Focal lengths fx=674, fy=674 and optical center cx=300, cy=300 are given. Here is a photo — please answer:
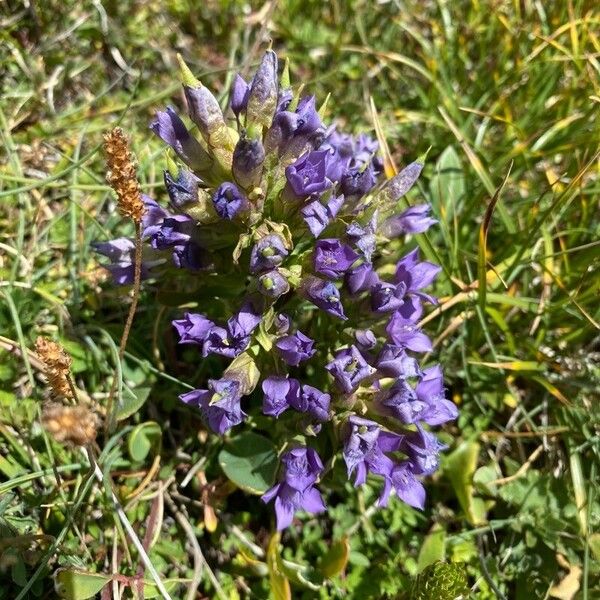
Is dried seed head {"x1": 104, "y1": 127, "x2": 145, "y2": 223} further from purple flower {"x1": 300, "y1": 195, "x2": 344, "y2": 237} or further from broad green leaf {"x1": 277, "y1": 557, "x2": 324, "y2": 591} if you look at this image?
broad green leaf {"x1": 277, "y1": 557, "x2": 324, "y2": 591}

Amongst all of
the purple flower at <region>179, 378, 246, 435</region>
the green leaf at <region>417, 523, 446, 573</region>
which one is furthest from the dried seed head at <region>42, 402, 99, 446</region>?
the green leaf at <region>417, 523, 446, 573</region>

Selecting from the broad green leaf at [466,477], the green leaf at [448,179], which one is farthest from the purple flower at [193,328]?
the green leaf at [448,179]

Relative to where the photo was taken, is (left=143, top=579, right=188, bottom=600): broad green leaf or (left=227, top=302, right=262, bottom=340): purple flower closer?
(left=227, top=302, right=262, bottom=340): purple flower

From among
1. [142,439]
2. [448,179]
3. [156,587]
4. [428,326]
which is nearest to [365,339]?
[428,326]

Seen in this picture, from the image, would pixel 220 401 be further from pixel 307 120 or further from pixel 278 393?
pixel 307 120

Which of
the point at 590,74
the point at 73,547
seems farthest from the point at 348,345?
the point at 590,74

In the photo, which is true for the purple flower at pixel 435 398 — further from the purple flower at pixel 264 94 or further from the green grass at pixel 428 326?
the purple flower at pixel 264 94
